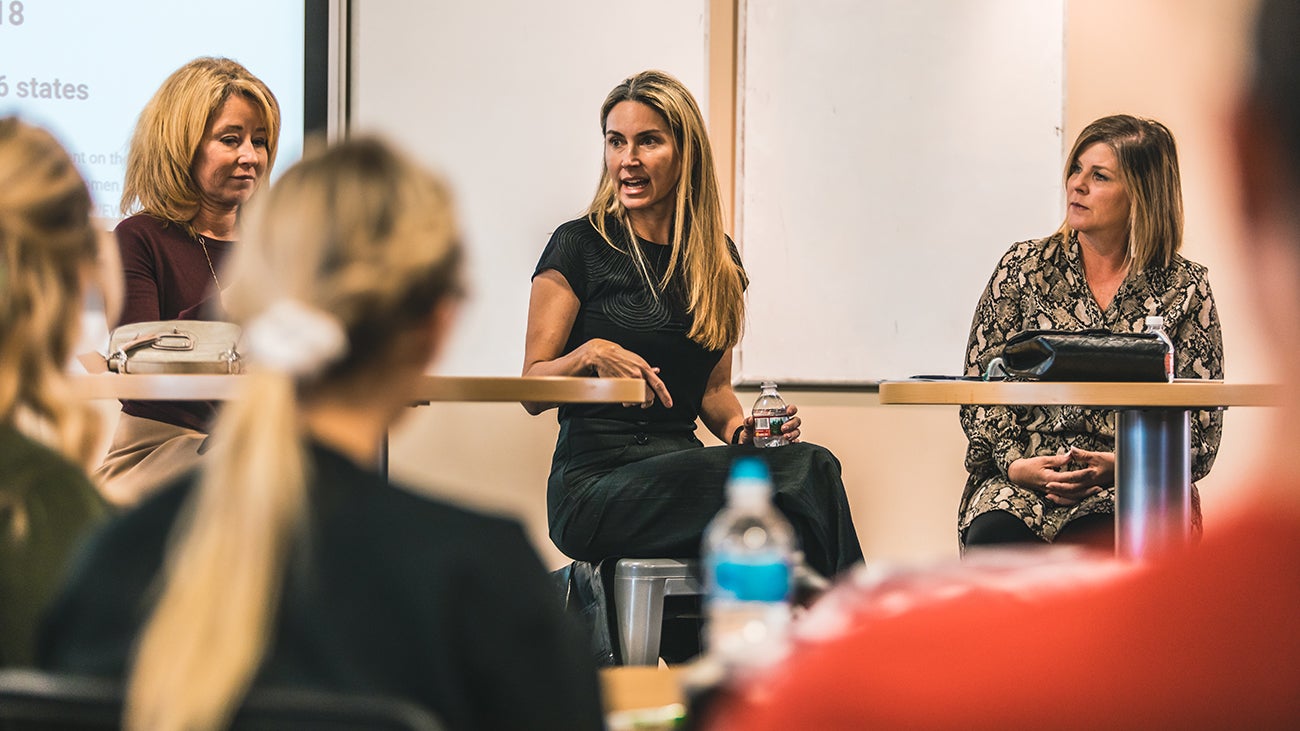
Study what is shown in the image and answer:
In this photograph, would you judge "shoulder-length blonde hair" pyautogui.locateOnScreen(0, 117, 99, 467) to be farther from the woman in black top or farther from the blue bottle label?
the woman in black top

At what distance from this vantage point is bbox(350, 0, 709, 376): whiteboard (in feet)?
12.5

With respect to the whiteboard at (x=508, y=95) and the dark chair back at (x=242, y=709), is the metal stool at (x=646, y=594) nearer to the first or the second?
the whiteboard at (x=508, y=95)

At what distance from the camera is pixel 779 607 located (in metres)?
1.42

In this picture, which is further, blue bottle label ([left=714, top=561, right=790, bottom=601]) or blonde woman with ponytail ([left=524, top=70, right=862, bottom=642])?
blonde woman with ponytail ([left=524, top=70, right=862, bottom=642])

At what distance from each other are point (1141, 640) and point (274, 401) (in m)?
0.67

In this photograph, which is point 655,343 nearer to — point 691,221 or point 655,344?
point 655,344

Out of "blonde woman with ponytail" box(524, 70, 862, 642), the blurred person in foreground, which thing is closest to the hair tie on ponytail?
the blurred person in foreground

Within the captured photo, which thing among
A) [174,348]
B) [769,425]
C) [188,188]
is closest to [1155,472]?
[769,425]

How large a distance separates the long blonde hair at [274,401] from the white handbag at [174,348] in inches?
46.2

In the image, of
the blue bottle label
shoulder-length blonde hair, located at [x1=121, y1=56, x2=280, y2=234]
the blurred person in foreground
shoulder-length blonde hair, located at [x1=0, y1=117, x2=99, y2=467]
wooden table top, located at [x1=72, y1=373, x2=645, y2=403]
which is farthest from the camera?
shoulder-length blonde hair, located at [x1=121, y1=56, x2=280, y2=234]

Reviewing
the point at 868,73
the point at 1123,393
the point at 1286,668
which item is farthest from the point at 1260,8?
the point at 868,73

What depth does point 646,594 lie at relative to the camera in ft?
9.02

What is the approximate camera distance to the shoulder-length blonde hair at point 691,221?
3111 mm

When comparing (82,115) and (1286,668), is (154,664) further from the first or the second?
(82,115)
